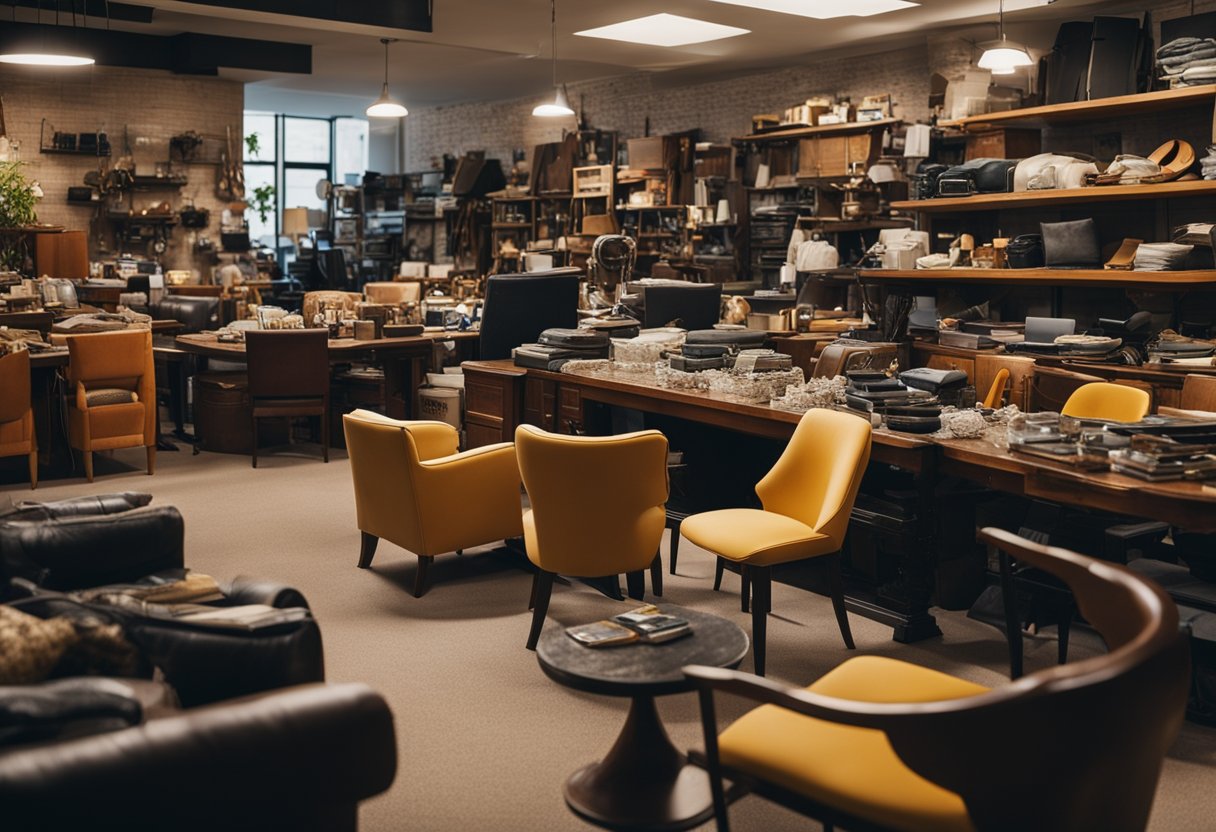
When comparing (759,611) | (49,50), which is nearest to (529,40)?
(49,50)

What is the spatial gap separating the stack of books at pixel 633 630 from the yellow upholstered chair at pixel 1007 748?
2.25 feet

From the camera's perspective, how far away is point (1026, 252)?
782 centimetres

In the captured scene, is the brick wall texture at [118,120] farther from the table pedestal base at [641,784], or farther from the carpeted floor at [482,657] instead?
the table pedestal base at [641,784]

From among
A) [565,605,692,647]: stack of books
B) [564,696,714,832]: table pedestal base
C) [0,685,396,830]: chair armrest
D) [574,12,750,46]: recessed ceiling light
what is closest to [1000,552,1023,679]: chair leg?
Result: [565,605,692,647]: stack of books

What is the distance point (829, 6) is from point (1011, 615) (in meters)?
6.93

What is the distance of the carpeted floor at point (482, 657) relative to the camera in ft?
10.4

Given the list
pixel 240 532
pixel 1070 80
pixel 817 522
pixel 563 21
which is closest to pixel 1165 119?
pixel 1070 80

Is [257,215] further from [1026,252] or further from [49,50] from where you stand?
[1026,252]

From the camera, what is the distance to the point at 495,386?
659cm

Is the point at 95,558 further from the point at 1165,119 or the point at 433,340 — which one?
the point at 1165,119

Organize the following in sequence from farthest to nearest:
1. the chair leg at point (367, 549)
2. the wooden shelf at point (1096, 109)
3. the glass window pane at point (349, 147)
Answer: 1. the glass window pane at point (349, 147)
2. the wooden shelf at point (1096, 109)
3. the chair leg at point (367, 549)

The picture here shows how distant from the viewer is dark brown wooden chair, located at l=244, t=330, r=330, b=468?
7934 millimetres

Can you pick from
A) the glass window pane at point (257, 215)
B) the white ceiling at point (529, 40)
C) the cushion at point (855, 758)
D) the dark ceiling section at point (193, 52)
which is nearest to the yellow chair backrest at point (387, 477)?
the cushion at point (855, 758)

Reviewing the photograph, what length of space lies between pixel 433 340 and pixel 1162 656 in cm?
745
